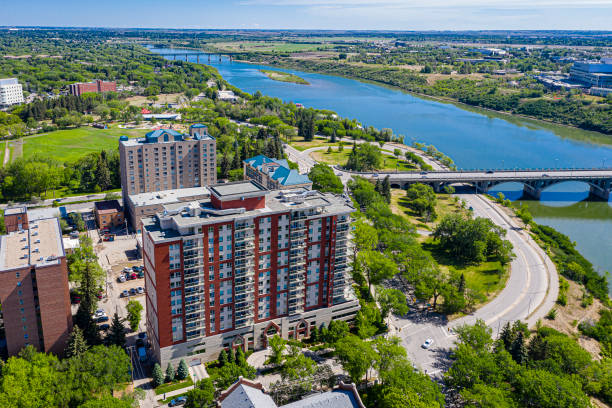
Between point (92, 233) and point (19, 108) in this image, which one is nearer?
point (92, 233)

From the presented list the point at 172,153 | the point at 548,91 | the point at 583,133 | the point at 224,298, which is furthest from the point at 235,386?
the point at 548,91

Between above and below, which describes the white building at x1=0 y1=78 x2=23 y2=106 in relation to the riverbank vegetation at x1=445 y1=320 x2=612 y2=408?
above

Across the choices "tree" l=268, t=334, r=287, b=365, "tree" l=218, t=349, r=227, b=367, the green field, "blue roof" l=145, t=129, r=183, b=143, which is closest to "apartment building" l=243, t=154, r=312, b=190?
"blue roof" l=145, t=129, r=183, b=143

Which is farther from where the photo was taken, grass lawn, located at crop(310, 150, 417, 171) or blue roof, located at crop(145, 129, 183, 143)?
grass lawn, located at crop(310, 150, 417, 171)

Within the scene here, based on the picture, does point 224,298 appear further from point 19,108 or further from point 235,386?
point 19,108

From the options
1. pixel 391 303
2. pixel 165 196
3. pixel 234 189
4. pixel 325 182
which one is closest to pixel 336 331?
pixel 391 303

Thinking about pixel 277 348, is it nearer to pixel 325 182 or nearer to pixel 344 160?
pixel 325 182

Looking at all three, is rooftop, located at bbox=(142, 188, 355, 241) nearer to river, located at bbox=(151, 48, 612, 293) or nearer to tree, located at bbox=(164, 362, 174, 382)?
tree, located at bbox=(164, 362, 174, 382)
